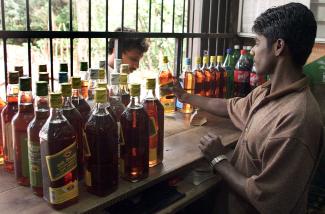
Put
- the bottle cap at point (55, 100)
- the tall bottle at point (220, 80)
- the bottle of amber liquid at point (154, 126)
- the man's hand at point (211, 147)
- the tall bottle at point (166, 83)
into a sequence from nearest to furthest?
the bottle cap at point (55, 100), the bottle of amber liquid at point (154, 126), the man's hand at point (211, 147), the tall bottle at point (166, 83), the tall bottle at point (220, 80)

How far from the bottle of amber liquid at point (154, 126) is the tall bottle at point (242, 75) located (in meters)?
0.94

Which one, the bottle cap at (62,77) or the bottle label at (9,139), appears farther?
the bottle label at (9,139)

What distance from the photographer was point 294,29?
1175 millimetres

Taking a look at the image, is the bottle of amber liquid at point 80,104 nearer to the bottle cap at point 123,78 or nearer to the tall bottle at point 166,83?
the bottle cap at point 123,78

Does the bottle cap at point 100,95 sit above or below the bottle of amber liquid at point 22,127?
above

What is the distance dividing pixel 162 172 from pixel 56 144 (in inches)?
16.4

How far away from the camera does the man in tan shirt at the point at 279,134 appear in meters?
1.07

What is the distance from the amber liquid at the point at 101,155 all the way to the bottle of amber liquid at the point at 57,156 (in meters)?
0.06

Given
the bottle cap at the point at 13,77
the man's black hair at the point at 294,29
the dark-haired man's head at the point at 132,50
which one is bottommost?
the bottle cap at the point at 13,77

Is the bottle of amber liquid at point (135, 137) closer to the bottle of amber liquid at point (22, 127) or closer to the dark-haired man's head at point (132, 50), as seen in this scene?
the bottle of amber liquid at point (22, 127)

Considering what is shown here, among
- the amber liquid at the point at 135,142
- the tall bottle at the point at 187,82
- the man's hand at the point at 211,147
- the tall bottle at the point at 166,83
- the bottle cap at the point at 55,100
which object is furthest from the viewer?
the tall bottle at the point at 187,82

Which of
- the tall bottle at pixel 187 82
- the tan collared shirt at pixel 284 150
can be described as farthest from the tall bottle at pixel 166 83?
the tan collared shirt at pixel 284 150

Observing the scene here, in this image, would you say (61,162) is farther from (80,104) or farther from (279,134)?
(279,134)

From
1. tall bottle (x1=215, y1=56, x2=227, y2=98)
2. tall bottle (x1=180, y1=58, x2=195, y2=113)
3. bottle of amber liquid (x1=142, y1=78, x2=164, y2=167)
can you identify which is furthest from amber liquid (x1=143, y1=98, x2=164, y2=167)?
tall bottle (x1=215, y1=56, x2=227, y2=98)
